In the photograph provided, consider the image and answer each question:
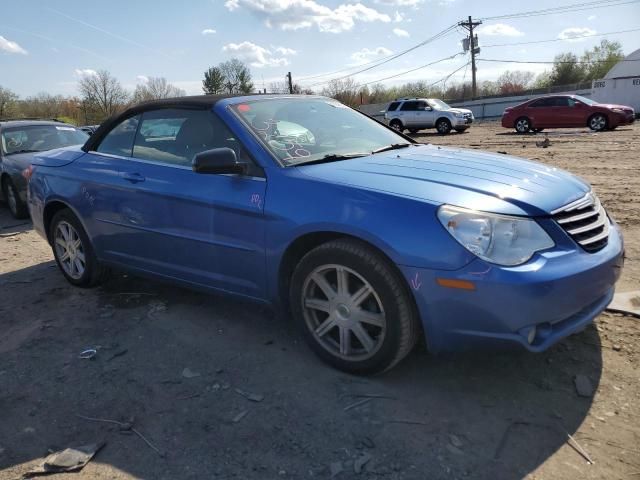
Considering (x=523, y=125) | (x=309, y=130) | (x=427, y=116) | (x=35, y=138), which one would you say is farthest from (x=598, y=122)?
(x=309, y=130)

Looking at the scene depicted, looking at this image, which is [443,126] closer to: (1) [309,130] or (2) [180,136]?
(1) [309,130]

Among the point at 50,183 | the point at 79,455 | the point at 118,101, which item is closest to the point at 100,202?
the point at 50,183

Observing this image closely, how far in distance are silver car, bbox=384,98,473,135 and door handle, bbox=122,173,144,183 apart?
2135 cm

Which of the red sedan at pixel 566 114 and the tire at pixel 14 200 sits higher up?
the red sedan at pixel 566 114

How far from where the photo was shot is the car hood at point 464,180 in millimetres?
2660

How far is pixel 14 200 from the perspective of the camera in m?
8.38

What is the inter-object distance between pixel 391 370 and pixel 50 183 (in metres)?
3.58

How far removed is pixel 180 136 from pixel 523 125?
20105mm

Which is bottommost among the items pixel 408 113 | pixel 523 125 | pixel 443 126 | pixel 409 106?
pixel 523 125

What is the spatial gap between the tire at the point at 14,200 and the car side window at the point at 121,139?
473 cm

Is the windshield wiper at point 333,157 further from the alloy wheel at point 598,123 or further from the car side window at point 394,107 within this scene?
the car side window at point 394,107

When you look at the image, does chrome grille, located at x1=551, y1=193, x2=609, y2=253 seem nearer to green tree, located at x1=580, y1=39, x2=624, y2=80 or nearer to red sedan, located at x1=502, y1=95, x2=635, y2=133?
red sedan, located at x1=502, y1=95, x2=635, y2=133

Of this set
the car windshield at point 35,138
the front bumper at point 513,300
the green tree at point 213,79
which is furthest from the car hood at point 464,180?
the green tree at point 213,79

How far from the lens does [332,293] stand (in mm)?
3012
